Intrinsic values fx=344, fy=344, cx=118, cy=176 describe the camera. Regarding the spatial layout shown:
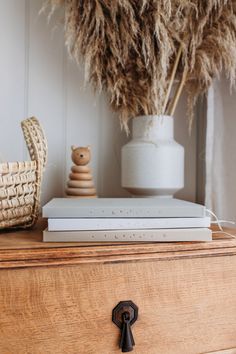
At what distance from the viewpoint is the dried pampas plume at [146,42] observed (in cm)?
84

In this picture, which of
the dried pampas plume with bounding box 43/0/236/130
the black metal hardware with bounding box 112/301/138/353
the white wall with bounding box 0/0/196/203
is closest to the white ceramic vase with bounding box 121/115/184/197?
the dried pampas plume with bounding box 43/0/236/130

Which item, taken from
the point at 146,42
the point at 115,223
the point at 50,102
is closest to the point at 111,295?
the point at 115,223

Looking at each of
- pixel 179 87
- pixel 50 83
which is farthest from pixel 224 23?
pixel 50 83

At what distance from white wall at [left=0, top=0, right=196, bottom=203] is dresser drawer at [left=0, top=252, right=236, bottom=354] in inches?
23.1

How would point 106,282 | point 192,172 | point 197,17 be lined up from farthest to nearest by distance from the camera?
point 192,172
point 197,17
point 106,282

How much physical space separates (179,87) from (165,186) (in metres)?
0.29

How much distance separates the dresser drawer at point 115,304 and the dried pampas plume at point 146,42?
477 millimetres

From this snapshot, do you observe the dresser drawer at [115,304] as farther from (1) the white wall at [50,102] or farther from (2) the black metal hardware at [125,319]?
(1) the white wall at [50,102]

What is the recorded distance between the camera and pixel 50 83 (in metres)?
1.13

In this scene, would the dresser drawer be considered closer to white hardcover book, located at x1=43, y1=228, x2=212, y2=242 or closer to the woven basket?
white hardcover book, located at x1=43, y1=228, x2=212, y2=242

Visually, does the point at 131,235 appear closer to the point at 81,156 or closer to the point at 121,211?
the point at 121,211

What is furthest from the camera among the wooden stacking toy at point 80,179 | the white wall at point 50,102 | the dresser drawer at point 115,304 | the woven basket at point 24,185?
the white wall at point 50,102

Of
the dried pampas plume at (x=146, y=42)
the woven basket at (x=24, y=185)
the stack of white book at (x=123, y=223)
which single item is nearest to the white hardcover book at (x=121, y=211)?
the stack of white book at (x=123, y=223)

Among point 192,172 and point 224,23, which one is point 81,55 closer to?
point 224,23
